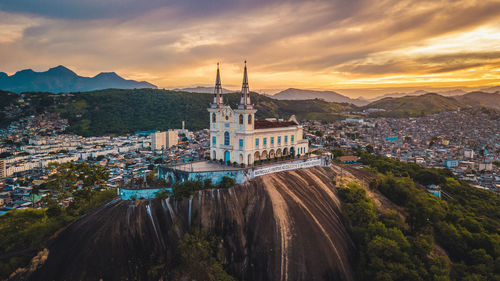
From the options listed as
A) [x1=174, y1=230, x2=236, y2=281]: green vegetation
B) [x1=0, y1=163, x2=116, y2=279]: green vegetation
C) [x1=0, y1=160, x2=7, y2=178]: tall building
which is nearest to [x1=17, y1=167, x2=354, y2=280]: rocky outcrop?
[x1=174, y1=230, x2=236, y2=281]: green vegetation

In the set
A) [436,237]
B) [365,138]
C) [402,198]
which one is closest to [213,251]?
[436,237]

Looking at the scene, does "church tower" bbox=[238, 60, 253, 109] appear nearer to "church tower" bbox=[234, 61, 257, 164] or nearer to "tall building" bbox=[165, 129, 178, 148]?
"church tower" bbox=[234, 61, 257, 164]

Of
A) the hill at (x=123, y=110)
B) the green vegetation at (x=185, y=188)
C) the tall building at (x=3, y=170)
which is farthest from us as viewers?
the hill at (x=123, y=110)

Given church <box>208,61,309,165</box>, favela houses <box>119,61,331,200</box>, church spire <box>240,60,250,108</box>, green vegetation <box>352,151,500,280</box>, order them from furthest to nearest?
church spire <box>240,60,250,108</box>, church <box>208,61,309,165</box>, favela houses <box>119,61,331,200</box>, green vegetation <box>352,151,500,280</box>

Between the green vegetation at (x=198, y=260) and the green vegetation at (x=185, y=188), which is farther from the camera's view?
the green vegetation at (x=185, y=188)

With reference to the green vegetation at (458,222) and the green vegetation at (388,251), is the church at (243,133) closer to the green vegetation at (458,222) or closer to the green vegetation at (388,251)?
the green vegetation at (388,251)

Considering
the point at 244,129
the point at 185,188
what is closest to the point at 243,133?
the point at 244,129

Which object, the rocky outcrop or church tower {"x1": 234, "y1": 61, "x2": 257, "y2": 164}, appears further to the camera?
church tower {"x1": 234, "y1": 61, "x2": 257, "y2": 164}

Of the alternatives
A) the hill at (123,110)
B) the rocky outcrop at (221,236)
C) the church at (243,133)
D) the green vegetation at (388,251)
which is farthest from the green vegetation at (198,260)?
the hill at (123,110)
